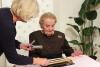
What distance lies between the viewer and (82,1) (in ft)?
12.8

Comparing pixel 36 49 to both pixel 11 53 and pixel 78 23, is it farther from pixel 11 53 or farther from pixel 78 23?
pixel 78 23

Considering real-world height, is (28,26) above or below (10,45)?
below

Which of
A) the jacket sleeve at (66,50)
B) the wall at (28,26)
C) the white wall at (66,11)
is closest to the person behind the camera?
the jacket sleeve at (66,50)

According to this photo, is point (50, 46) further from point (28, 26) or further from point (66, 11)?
point (66, 11)

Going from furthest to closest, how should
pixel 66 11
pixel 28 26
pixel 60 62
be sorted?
1. pixel 66 11
2. pixel 28 26
3. pixel 60 62

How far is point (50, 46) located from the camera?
2.63 meters

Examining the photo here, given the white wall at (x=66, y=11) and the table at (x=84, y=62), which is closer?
the table at (x=84, y=62)

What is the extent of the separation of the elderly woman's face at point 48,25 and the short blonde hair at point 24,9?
70 cm

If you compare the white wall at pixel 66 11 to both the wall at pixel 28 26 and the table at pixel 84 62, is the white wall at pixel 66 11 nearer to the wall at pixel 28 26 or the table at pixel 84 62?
the wall at pixel 28 26

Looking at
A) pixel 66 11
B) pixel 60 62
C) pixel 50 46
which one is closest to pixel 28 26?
pixel 66 11

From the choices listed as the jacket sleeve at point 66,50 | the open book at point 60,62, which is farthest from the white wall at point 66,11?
the open book at point 60,62

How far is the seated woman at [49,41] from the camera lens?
2.55 meters

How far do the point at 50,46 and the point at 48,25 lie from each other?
0.86 feet

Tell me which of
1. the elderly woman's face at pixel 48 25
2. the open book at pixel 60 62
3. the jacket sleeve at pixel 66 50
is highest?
the elderly woman's face at pixel 48 25
